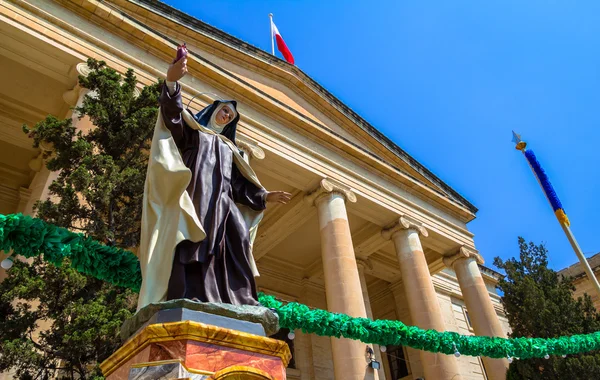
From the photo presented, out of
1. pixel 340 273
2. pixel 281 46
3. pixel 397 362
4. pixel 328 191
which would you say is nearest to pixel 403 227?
pixel 328 191

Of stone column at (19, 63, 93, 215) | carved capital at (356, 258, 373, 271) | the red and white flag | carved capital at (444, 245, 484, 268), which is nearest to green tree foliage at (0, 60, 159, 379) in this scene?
stone column at (19, 63, 93, 215)

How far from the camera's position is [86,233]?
17.4 ft

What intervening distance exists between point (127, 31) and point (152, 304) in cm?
938

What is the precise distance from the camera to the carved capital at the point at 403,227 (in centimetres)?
1458

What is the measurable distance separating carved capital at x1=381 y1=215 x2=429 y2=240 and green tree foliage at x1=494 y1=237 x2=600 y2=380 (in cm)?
284

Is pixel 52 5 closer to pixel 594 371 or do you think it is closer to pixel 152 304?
pixel 152 304

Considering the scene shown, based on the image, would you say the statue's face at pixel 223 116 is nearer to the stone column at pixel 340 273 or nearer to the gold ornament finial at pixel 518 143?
the stone column at pixel 340 273

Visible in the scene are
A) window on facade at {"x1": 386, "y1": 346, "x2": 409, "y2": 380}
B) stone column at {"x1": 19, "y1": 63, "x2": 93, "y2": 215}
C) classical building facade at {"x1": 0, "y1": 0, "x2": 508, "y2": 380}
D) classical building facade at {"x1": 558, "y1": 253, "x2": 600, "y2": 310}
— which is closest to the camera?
stone column at {"x1": 19, "y1": 63, "x2": 93, "y2": 215}

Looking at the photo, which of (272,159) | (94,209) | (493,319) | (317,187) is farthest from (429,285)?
(94,209)

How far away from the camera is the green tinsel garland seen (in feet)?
11.5

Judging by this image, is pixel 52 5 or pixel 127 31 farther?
pixel 127 31

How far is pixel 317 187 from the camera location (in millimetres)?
12945

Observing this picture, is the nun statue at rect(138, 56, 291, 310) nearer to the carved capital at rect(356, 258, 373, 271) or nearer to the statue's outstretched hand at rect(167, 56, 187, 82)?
the statue's outstretched hand at rect(167, 56, 187, 82)

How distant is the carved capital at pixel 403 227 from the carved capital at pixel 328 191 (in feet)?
7.26
